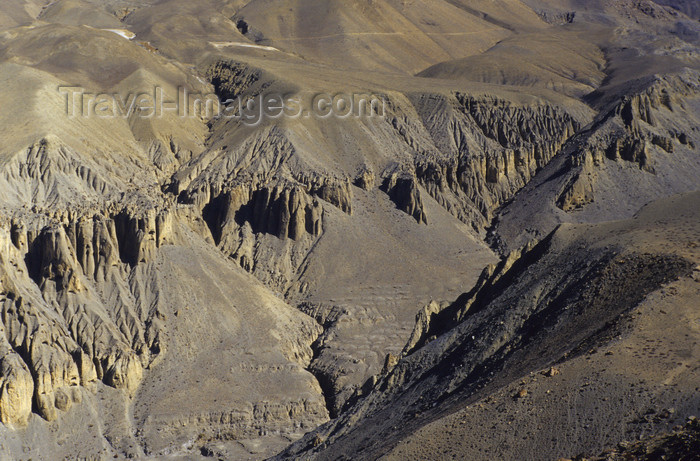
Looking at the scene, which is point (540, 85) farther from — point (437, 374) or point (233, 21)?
point (437, 374)

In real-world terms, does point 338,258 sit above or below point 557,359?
below

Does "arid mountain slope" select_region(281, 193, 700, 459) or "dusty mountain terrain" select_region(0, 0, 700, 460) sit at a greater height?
"arid mountain slope" select_region(281, 193, 700, 459)

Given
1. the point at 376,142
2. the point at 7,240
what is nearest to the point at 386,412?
the point at 7,240

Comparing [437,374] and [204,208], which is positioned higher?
[437,374]

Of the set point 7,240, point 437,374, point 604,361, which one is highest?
point 604,361

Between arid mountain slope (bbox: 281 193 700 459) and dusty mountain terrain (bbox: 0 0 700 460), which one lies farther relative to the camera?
dusty mountain terrain (bbox: 0 0 700 460)

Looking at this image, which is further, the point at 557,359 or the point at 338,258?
the point at 338,258

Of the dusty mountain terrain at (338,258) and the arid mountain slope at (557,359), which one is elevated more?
the arid mountain slope at (557,359)

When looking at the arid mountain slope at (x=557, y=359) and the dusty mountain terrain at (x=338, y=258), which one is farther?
the dusty mountain terrain at (x=338, y=258)
